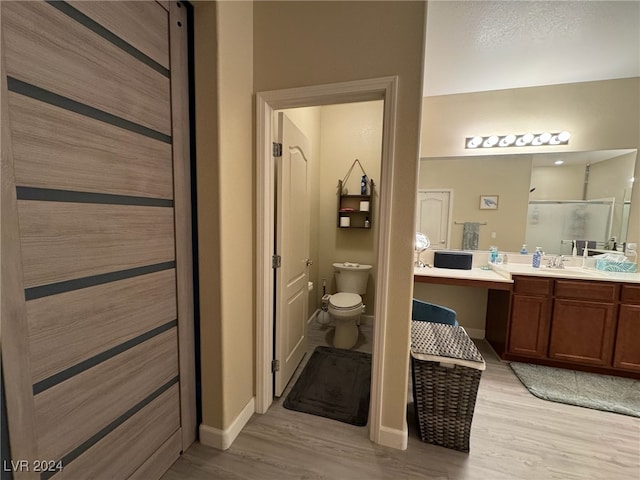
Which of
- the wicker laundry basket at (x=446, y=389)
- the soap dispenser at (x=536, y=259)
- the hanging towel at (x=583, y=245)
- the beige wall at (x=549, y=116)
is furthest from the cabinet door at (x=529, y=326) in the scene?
the beige wall at (x=549, y=116)

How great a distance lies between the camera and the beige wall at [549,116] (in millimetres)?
2416

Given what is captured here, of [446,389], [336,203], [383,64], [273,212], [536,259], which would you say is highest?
[383,64]

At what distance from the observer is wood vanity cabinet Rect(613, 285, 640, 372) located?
2111mm

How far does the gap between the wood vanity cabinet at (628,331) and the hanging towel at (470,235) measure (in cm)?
113

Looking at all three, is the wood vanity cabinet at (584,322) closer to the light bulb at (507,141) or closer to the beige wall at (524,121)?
the beige wall at (524,121)

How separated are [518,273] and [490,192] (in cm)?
92

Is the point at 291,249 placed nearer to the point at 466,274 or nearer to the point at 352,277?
the point at 352,277

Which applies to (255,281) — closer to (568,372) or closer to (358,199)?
(358,199)

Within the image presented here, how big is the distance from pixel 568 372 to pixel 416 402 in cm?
174

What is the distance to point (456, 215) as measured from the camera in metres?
2.83

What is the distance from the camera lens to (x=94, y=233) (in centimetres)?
94

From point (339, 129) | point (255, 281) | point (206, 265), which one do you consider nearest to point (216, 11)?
point (206, 265)

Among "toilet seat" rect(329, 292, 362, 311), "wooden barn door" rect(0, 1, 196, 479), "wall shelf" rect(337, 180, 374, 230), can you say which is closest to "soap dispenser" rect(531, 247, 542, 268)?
"wall shelf" rect(337, 180, 374, 230)

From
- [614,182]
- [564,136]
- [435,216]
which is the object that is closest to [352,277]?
[435,216]
